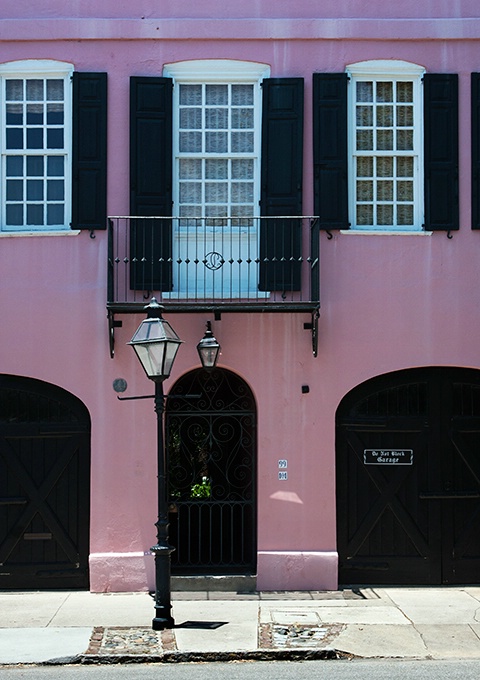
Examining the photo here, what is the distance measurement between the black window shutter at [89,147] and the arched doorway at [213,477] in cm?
250

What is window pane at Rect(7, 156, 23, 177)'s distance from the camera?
13633 mm

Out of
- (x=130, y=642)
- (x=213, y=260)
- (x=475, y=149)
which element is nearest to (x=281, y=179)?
(x=213, y=260)

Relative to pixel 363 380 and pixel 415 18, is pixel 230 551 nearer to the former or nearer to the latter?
pixel 363 380

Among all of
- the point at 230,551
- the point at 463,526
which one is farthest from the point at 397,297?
the point at 230,551

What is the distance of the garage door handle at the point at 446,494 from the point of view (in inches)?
528

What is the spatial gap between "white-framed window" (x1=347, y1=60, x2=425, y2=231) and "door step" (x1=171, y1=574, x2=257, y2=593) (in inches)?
185

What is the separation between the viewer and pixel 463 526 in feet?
44.3

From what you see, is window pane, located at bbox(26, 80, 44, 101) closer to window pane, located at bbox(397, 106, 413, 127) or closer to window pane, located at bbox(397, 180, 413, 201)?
window pane, located at bbox(397, 106, 413, 127)

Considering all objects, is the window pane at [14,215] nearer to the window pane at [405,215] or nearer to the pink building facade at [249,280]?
the pink building facade at [249,280]

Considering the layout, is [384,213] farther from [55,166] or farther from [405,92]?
[55,166]

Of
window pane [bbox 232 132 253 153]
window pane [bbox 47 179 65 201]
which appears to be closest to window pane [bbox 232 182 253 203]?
window pane [bbox 232 132 253 153]

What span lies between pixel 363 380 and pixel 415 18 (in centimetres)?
468

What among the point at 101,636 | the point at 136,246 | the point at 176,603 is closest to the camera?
the point at 101,636

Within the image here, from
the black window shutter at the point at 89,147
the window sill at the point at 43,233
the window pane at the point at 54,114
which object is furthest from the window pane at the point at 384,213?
the window pane at the point at 54,114
